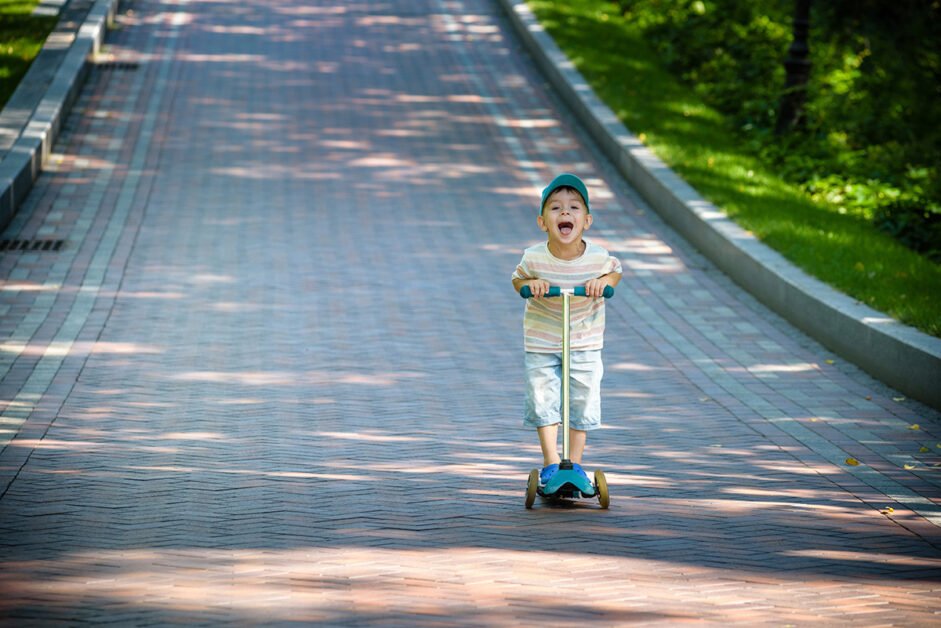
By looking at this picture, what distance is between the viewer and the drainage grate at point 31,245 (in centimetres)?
1289

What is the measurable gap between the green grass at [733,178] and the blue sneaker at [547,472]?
13.0 ft

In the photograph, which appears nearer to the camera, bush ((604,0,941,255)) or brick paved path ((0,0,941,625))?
brick paved path ((0,0,941,625))

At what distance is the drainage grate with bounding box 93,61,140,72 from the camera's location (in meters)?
20.7

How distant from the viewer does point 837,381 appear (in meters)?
9.81

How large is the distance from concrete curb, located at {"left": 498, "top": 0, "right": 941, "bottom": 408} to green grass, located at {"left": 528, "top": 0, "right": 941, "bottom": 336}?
0.18 m

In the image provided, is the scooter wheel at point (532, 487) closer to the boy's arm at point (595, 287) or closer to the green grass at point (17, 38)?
the boy's arm at point (595, 287)

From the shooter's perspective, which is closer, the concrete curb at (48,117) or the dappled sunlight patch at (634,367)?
the dappled sunlight patch at (634,367)

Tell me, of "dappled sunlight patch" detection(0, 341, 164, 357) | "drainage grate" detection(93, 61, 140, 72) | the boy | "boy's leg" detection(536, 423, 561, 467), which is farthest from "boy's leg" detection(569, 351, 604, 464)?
"drainage grate" detection(93, 61, 140, 72)

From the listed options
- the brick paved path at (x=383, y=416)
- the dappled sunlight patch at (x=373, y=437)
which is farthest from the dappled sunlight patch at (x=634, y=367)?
the dappled sunlight patch at (x=373, y=437)

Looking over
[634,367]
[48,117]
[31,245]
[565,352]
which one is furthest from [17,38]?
[565,352]

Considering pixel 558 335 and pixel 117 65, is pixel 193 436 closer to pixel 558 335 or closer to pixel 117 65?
pixel 558 335

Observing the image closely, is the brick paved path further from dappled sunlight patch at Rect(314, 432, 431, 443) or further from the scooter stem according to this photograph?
the scooter stem

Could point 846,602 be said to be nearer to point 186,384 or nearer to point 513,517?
point 513,517

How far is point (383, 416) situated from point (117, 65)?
13770 mm
